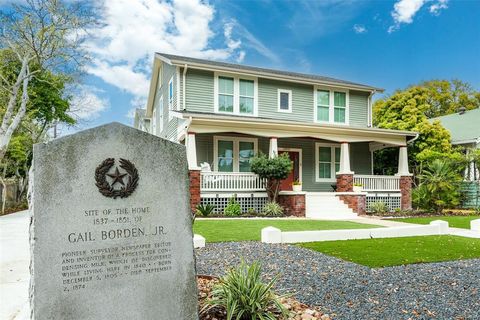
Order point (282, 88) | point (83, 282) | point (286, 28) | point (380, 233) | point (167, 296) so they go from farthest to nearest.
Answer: point (286, 28)
point (282, 88)
point (380, 233)
point (167, 296)
point (83, 282)

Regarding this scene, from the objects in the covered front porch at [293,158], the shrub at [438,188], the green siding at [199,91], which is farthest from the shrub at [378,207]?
the green siding at [199,91]

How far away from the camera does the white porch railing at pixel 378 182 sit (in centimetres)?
1764

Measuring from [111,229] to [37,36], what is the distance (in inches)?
760

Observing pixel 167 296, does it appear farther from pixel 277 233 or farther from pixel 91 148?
pixel 277 233

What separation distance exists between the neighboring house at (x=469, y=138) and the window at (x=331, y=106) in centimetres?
723

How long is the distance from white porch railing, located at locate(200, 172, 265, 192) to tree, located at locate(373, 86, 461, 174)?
10.1 metres

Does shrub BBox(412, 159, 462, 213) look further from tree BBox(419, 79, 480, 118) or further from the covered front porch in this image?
tree BBox(419, 79, 480, 118)

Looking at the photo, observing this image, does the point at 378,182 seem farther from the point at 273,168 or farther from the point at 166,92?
the point at 166,92

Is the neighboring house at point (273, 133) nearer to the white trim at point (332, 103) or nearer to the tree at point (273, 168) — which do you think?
the white trim at point (332, 103)

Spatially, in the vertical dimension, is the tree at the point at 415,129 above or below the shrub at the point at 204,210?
above

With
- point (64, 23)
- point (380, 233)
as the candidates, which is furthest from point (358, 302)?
point (64, 23)

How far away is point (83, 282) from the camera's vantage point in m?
2.89

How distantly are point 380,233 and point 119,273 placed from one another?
8196 millimetres

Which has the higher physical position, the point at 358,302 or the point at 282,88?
the point at 282,88
